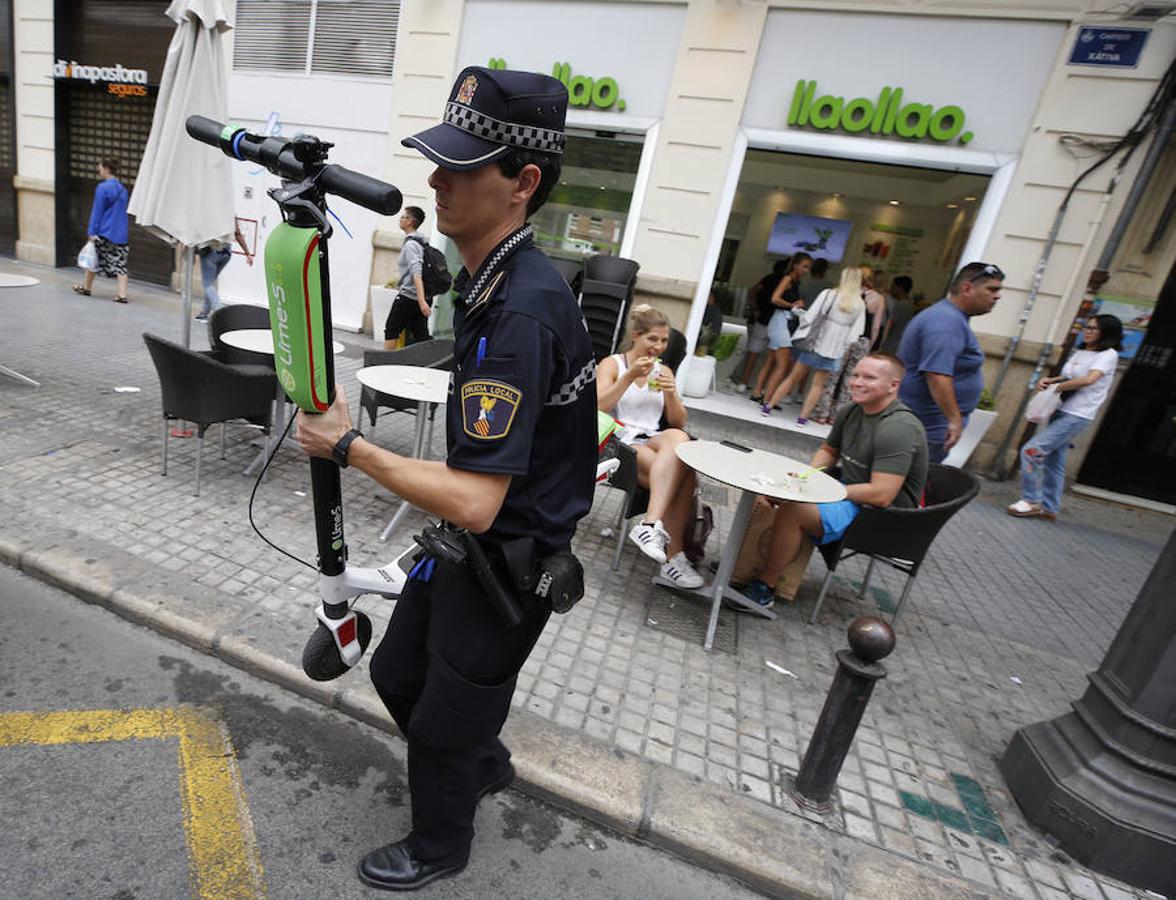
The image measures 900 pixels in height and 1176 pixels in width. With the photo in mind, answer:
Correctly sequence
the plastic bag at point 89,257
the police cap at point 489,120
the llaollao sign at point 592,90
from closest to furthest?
the police cap at point 489,120 < the llaollao sign at point 592,90 < the plastic bag at point 89,257

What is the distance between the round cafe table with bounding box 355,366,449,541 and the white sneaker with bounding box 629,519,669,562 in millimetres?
1420

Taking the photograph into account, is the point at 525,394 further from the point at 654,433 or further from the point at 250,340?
the point at 250,340

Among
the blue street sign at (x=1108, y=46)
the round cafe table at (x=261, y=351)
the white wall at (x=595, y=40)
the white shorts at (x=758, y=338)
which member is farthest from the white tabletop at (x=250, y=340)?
the blue street sign at (x=1108, y=46)

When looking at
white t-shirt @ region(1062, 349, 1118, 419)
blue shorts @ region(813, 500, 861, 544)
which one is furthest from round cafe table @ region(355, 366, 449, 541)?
white t-shirt @ region(1062, 349, 1118, 419)

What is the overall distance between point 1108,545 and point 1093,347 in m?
1.92

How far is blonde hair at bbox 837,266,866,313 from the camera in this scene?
24.7ft

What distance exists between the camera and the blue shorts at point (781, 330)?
8.27 meters

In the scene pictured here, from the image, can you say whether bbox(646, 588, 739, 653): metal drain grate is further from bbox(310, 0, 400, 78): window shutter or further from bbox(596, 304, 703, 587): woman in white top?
bbox(310, 0, 400, 78): window shutter

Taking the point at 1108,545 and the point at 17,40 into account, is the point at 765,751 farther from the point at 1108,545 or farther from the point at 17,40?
the point at 17,40

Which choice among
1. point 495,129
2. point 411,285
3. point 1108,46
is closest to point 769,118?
point 1108,46

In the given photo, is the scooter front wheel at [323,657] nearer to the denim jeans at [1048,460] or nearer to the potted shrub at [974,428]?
the potted shrub at [974,428]

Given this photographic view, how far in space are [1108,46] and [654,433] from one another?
6.48m

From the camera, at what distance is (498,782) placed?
230 cm

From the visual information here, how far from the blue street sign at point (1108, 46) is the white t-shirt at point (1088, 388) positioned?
2947mm
